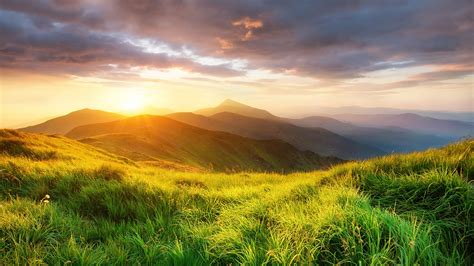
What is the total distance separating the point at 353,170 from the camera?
852cm

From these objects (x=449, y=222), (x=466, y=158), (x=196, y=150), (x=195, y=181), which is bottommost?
(x=196, y=150)

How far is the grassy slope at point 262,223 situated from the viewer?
4.34 metres

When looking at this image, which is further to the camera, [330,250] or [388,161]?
[388,161]

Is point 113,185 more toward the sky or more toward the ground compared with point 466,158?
more toward the ground

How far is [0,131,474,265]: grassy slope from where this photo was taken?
4.34 meters

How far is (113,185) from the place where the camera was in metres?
9.32

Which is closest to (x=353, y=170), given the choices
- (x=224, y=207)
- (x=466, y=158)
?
(x=466, y=158)

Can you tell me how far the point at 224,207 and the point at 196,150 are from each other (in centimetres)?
14138

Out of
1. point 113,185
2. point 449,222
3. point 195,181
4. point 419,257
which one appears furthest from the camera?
point 195,181

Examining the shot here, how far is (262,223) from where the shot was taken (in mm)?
5691

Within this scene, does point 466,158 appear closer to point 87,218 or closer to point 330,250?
point 330,250

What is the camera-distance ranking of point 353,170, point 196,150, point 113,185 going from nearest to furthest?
1. point 353,170
2. point 113,185
3. point 196,150

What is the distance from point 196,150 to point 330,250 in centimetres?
14492

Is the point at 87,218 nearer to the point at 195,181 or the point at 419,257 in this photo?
the point at 195,181
